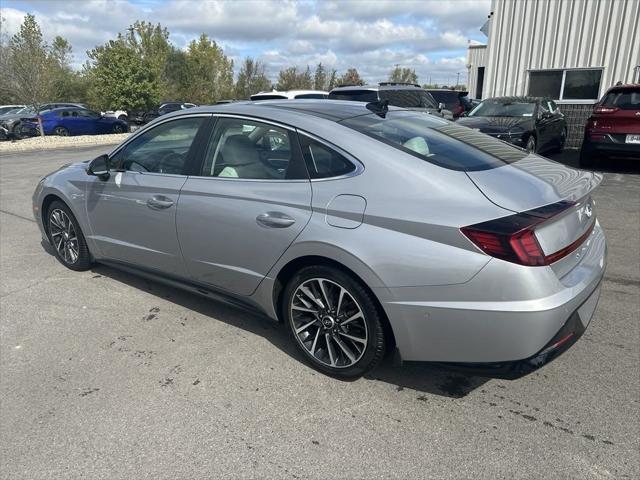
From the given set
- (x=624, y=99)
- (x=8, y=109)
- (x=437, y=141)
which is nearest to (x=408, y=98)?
(x=624, y=99)

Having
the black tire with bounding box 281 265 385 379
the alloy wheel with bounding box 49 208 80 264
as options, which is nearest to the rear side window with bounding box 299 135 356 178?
the black tire with bounding box 281 265 385 379

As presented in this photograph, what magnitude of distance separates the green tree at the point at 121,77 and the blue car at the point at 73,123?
7.46 feet

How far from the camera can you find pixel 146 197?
12.4 ft

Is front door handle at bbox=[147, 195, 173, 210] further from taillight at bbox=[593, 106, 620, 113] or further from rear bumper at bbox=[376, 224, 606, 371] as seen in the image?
taillight at bbox=[593, 106, 620, 113]

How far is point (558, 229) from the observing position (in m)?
2.49

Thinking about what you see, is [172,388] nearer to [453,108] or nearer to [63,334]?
[63,334]

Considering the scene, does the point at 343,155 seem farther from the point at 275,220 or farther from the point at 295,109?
the point at 295,109

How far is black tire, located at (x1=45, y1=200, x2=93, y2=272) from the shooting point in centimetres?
469

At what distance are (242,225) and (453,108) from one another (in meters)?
14.6

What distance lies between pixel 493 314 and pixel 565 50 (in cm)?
1384

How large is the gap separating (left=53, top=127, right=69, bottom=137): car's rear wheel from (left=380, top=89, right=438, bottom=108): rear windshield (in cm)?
1785

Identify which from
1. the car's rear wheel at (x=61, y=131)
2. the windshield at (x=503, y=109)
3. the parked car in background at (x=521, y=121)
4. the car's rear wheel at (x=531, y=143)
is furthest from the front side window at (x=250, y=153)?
the car's rear wheel at (x=61, y=131)

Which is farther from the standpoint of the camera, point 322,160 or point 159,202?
point 159,202

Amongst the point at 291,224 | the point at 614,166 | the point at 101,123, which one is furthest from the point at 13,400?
the point at 101,123
